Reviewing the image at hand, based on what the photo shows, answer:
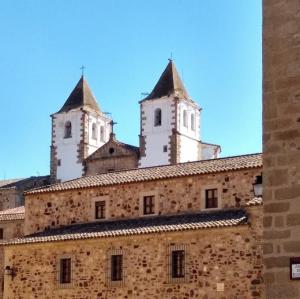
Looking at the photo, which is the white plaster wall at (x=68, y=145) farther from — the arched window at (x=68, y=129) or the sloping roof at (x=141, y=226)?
the sloping roof at (x=141, y=226)

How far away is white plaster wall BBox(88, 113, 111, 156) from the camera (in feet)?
200

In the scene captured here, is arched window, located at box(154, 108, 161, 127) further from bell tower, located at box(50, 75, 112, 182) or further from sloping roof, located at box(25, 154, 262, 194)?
sloping roof, located at box(25, 154, 262, 194)

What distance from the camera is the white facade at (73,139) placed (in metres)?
59.1

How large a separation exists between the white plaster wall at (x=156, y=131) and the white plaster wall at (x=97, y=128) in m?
5.08

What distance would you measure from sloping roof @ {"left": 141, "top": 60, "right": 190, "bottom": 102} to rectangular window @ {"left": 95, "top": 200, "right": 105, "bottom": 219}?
23853 mm


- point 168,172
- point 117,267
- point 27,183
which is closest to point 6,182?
point 27,183

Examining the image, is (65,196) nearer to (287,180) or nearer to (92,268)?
Answer: (92,268)

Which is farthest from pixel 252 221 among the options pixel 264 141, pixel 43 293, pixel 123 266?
pixel 264 141

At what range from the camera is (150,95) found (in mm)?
58469

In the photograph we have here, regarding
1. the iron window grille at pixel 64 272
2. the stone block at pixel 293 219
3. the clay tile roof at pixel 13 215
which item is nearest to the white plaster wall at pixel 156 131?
the clay tile roof at pixel 13 215

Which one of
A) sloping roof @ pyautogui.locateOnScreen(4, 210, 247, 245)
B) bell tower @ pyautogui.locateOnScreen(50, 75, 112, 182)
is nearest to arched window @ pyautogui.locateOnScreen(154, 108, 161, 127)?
bell tower @ pyautogui.locateOnScreen(50, 75, 112, 182)

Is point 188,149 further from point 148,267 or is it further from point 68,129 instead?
point 148,267

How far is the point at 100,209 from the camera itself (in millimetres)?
34219

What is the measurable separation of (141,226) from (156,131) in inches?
1020
